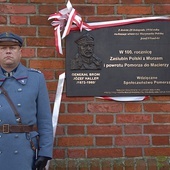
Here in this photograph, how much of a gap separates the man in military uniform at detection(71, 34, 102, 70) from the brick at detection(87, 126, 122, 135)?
58 cm

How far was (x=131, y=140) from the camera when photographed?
395cm

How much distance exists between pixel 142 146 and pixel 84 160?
0.58 meters

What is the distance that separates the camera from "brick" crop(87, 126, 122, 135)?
154 inches

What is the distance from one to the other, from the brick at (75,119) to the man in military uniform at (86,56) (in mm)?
469

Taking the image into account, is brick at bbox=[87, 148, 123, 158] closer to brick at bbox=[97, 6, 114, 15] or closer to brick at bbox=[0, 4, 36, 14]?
brick at bbox=[97, 6, 114, 15]

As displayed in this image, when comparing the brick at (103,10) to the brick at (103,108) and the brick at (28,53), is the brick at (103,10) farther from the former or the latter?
the brick at (103,108)

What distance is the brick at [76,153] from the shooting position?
12.8ft

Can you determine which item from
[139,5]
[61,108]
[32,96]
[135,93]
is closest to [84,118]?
[61,108]

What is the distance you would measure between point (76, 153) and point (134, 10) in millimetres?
1493

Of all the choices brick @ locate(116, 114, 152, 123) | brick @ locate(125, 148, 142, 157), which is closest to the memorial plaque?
brick @ locate(116, 114, 152, 123)

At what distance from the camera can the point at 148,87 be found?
397 centimetres

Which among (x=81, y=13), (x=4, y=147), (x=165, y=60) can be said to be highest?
(x=81, y=13)

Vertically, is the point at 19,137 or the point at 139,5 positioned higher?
the point at 139,5

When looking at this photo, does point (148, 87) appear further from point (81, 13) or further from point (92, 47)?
point (81, 13)
